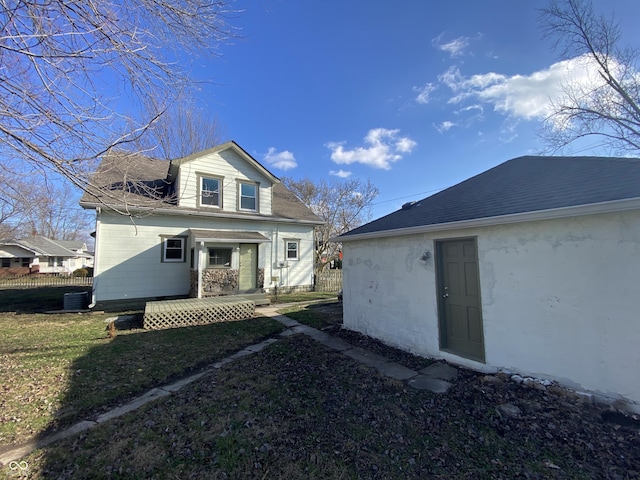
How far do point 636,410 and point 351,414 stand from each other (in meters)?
3.21

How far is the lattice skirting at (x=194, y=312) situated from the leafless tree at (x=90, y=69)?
5.00 meters

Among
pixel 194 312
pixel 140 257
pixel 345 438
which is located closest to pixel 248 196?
pixel 140 257

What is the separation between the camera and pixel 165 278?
11.5m

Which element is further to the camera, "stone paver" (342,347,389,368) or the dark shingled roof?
"stone paver" (342,347,389,368)

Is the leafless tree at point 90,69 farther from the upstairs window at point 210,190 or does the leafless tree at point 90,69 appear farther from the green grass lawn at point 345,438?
the upstairs window at point 210,190

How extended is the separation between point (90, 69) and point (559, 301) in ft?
22.0

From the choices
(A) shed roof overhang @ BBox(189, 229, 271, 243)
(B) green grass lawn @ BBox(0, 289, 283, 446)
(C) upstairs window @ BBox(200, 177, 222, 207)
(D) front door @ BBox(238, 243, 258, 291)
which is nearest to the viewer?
(B) green grass lawn @ BBox(0, 289, 283, 446)

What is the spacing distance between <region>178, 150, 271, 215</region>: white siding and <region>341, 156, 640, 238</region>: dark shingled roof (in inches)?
302

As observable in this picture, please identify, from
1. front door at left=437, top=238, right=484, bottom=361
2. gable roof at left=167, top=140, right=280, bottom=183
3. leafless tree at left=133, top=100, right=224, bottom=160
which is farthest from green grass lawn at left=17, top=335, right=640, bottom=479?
leafless tree at left=133, top=100, right=224, bottom=160

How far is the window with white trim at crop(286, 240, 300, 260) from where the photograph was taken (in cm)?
1471

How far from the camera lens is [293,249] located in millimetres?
14852

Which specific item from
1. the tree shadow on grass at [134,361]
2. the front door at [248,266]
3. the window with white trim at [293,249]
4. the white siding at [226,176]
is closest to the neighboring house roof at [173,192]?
the white siding at [226,176]

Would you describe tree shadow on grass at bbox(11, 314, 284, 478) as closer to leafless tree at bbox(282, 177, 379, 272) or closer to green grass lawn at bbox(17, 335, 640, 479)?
green grass lawn at bbox(17, 335, 640, 479)

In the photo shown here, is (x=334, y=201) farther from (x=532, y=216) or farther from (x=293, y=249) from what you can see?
(x=532, y=216)
